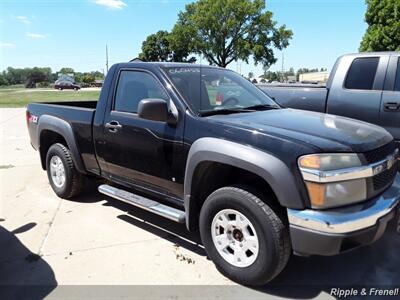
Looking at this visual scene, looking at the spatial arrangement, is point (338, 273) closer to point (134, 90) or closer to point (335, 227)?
point (335, 227)

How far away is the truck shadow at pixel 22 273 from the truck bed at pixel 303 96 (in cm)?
376

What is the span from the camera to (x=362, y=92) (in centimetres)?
551

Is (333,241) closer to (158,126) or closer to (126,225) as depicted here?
(158,126)

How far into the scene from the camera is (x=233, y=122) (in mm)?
3379

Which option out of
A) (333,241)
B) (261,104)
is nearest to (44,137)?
(261,104)

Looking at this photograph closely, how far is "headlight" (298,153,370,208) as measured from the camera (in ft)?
9.11

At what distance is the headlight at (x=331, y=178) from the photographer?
2.78 m

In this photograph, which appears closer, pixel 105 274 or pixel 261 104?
pixel 105 274

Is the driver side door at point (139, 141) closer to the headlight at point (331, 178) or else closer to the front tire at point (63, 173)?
the front tire at point (63, 173)

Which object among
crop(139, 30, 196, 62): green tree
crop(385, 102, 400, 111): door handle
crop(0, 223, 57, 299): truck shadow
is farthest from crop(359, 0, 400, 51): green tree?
crop(139, 30, 196, 62): green tree

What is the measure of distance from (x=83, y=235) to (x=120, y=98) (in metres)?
1.58

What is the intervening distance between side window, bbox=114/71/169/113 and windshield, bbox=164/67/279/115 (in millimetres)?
219

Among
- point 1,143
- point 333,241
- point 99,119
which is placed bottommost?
point 1,143

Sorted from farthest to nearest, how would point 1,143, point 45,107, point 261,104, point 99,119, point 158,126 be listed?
1. point 1,143
2. point 45,107
3. point 99,119
4. point 261,104
5. point 158,126
